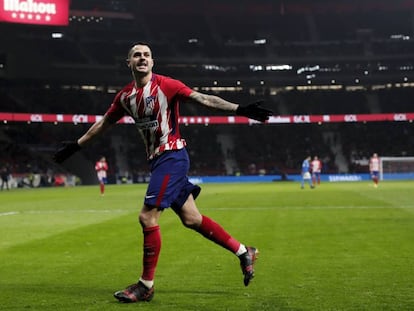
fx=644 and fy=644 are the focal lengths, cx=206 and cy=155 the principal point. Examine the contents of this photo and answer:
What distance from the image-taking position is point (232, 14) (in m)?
70.6

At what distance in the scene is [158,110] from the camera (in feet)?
21.5

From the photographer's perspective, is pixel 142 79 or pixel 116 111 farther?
pixel 116 111

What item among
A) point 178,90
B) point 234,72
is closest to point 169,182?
point 178,90

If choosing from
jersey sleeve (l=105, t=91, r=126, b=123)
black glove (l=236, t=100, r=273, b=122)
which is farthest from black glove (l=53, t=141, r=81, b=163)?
black glove (l=236, t=100, r=273, b=122)

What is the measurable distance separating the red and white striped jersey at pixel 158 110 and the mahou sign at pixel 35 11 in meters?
43.7

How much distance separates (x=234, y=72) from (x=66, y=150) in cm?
6608

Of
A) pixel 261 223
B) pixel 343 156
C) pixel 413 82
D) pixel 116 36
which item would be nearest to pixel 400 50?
pixel 413 82

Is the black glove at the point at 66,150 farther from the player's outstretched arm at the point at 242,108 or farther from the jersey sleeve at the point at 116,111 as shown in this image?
the player's outstretched arm at the point at 242,108

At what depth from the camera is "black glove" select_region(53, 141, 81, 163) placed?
7383mm

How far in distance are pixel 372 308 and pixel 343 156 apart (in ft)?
213

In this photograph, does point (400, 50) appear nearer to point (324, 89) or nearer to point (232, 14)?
point (324, 89)

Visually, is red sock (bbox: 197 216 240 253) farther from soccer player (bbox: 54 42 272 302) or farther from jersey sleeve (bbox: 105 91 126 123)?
jersey sleeve (bbox: 105 91 126 123)

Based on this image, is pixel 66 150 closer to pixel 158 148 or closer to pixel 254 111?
pixel 158 148

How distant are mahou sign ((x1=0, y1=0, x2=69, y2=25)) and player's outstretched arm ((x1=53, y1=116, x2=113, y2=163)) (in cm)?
4280
